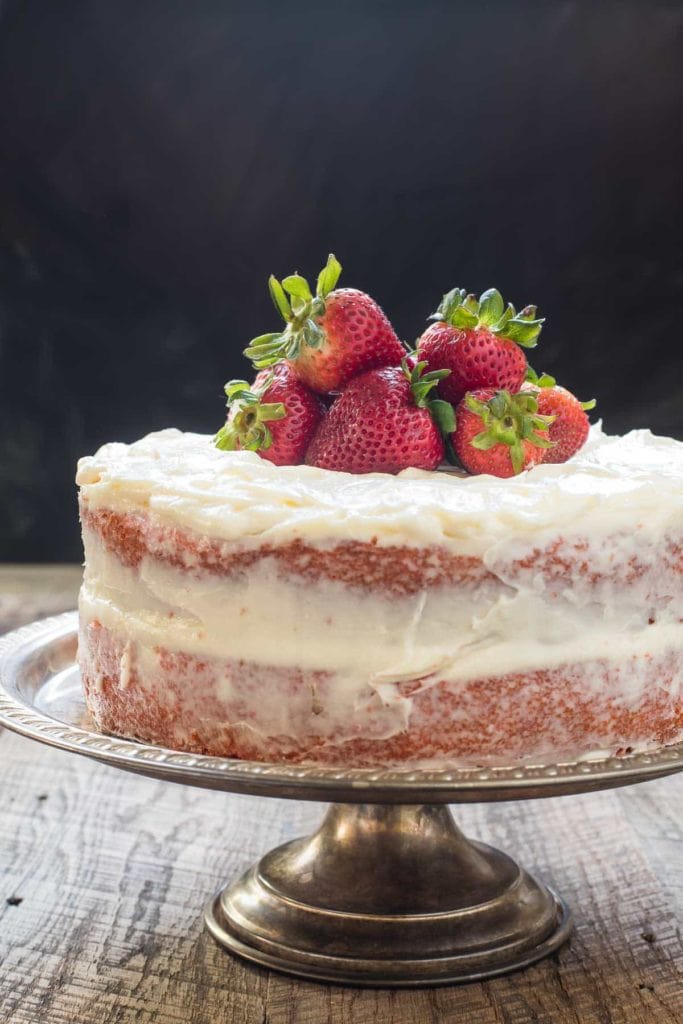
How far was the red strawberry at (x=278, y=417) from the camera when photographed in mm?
1962

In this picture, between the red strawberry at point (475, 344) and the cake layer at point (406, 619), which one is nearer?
the cake layer at point (406, 619)

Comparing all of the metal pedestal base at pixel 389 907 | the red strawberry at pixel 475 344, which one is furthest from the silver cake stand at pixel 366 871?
the red strawberry at pixel 475 344

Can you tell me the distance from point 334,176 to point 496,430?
94.9 inches

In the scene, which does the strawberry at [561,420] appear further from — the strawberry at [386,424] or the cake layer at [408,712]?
the cake layer at [408,712]

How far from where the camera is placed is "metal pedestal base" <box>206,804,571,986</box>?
1.98 meters

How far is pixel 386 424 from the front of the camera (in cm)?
188

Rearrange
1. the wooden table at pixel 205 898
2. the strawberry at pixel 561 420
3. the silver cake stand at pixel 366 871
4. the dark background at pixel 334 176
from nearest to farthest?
1. the silver cake stand at pixel 366 871
2. the wooden table at pixel 205 898
3. the strawberry at pixel 561 420
4. the dark background at pixel 334 176

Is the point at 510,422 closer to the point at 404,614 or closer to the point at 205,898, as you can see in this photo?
the point at 404,614

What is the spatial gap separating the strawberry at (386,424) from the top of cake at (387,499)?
0.03m

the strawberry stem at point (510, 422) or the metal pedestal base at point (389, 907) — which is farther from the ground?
the strawberry stem at point (510, 422)

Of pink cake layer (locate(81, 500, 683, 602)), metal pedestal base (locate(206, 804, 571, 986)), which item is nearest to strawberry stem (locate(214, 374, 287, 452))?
pink cake layer (locate(81, 500, 683, 602))

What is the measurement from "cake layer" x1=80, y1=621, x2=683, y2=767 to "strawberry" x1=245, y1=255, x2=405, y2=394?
1.43 ft

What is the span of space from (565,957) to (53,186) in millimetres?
2985

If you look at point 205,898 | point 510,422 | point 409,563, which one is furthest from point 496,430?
point 205,898
